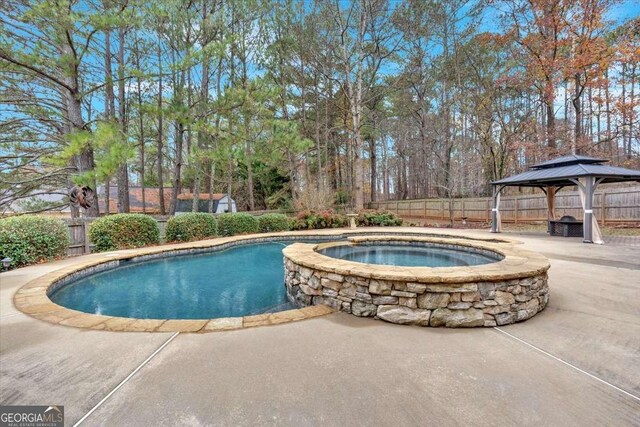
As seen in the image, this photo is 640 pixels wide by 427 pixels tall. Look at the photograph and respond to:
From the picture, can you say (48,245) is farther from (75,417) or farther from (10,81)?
(75,417)

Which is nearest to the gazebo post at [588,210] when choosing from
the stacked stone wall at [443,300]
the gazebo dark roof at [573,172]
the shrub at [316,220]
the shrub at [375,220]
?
the gazebo dark roof at [573,172]

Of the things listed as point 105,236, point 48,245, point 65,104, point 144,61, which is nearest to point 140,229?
point 105,236

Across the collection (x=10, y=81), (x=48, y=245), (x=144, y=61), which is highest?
(x=144, y=61)

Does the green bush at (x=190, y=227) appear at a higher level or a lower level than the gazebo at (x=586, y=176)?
lower

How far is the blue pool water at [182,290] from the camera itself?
4.13 m

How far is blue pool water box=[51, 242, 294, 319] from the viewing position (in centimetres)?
413

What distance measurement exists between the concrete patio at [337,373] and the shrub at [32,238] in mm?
3748

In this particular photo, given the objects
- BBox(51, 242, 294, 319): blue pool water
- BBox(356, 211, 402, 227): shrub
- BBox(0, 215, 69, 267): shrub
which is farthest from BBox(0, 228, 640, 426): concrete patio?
BBox(356, 211, 402, 227): shrub

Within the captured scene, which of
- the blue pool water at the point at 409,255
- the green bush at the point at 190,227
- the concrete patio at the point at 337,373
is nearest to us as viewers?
the concrete patio at the point at 337,373

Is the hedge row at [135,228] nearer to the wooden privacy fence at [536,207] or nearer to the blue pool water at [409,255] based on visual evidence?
the wooden privacy fence at [536,207]

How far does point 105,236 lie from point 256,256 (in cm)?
403

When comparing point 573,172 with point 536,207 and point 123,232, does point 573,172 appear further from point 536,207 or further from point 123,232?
point 123,232

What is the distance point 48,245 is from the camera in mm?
6438

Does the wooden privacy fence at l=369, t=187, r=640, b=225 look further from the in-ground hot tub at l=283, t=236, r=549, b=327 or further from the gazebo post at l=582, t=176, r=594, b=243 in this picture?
the in-ground hot tub at l=283, t=236, r=549, b=327
